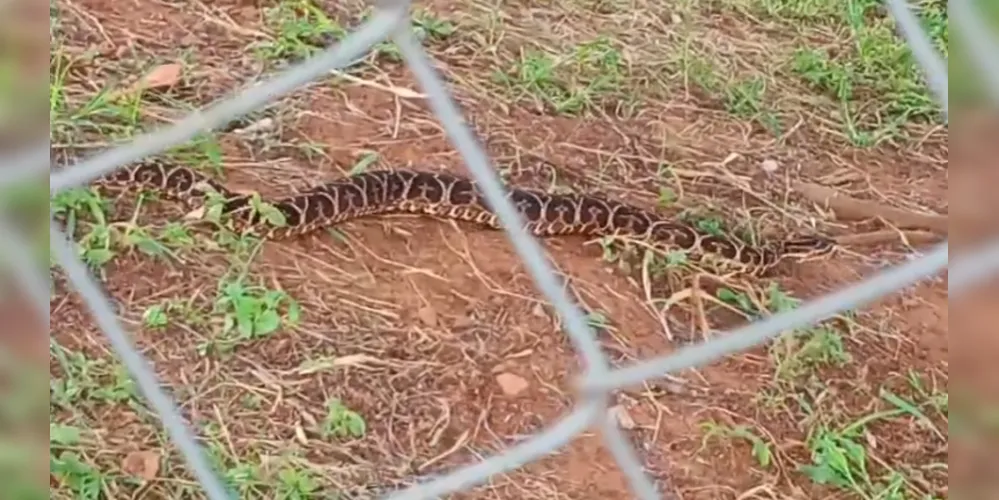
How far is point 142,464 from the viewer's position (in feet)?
5.35

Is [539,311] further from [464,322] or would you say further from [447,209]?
[447,209]

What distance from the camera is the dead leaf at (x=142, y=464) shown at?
162 cm

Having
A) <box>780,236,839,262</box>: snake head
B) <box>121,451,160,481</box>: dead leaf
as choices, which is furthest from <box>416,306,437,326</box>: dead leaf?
<box>780,236,839,262</box>: snake head

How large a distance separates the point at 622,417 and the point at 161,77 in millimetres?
1225

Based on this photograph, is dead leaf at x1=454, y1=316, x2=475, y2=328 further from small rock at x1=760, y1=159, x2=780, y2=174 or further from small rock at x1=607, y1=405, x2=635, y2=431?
small rock at x1=760, y1=159, x2=780, y2=174

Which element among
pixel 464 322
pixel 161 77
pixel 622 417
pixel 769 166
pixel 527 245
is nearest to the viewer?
pixel 527 245

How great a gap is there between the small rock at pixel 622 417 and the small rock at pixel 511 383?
0.14 m

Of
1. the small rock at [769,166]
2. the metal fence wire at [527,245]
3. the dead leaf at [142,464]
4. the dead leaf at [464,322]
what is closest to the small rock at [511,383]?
the dead leaf at [464,322]

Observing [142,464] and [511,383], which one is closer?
[142,464]

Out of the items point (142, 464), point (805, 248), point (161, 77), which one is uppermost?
point (161, 77)

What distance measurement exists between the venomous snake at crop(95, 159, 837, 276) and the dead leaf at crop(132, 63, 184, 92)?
0.93 ft

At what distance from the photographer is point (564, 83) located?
2791 mm

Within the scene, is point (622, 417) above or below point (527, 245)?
below

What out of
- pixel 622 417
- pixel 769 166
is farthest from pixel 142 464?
pixel 769 166
